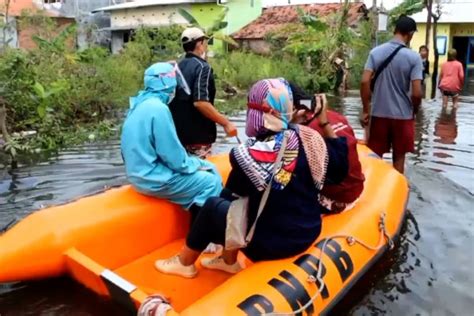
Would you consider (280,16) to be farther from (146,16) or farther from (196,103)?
(196,103)

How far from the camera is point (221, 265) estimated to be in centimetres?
380

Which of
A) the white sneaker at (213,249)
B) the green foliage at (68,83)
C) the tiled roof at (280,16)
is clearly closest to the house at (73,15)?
the green foliage at (68,83)

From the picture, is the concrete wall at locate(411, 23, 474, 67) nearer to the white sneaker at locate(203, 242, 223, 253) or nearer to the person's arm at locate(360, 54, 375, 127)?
the person's arm at locate(360, 54, 375, 127)

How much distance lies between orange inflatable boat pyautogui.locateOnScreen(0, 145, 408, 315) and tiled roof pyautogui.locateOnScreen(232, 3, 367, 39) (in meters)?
22.3

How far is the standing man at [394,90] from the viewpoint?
5465 mm

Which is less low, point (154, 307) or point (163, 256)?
point (154, 307)

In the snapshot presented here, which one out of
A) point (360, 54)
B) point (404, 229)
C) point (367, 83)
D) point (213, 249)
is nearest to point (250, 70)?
point (360, 54)

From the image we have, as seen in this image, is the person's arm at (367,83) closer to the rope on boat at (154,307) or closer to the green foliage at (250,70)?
the rope on boat at (154,307)

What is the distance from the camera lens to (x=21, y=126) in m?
9.36

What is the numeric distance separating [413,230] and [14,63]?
618cm

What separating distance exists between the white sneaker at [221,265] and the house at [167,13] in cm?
2208

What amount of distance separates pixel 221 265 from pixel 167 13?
25.6 metres

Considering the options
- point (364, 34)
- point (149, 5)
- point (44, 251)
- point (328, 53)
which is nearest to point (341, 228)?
point (44, 251)

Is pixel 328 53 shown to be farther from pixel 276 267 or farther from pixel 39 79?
pixel 276 267
